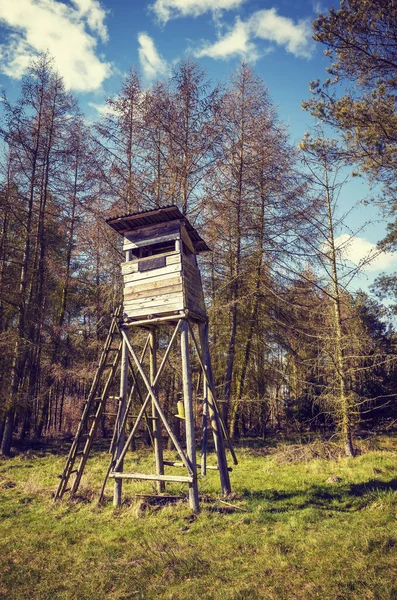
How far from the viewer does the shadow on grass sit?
7531 millimetres

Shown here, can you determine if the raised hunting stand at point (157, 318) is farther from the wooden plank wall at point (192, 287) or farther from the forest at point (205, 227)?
the forest at point (205, 227)

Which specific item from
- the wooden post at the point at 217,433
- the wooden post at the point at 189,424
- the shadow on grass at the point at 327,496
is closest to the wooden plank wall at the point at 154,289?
the wooden post at the point at 189,424

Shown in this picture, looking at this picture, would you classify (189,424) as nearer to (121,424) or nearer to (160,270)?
(121,424)

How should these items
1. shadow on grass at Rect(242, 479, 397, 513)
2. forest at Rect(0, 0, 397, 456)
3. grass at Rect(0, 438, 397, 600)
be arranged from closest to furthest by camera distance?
1. grass at Rect(0, 438, 397, 600)
2. shadow on grass at Rect(242, 479, 397, 513)
3. forest at Rect(0, 0, 397, 456)

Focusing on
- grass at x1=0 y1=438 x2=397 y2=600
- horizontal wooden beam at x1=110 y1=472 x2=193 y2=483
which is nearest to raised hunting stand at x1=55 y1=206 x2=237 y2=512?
horizontal wooden beam at x1=110 y1=472 x2=193 y2=483

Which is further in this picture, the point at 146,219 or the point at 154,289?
the point at 146,219

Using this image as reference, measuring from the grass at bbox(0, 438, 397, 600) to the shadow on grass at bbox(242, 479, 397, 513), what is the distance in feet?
0.08

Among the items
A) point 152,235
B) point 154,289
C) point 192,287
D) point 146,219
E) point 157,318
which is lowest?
point 157,318

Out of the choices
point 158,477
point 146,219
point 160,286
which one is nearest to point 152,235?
point 146,219

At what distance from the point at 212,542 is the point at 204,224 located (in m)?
10.6

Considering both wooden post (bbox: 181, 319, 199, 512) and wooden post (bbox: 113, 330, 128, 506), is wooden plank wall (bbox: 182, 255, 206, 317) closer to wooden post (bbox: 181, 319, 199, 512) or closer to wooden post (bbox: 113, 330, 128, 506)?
wooden post (bbox: 181, 319, 199, 512)

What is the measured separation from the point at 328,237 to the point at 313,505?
9.23m

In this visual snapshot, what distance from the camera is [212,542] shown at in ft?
19.6

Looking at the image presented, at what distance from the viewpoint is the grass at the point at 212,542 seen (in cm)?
459
